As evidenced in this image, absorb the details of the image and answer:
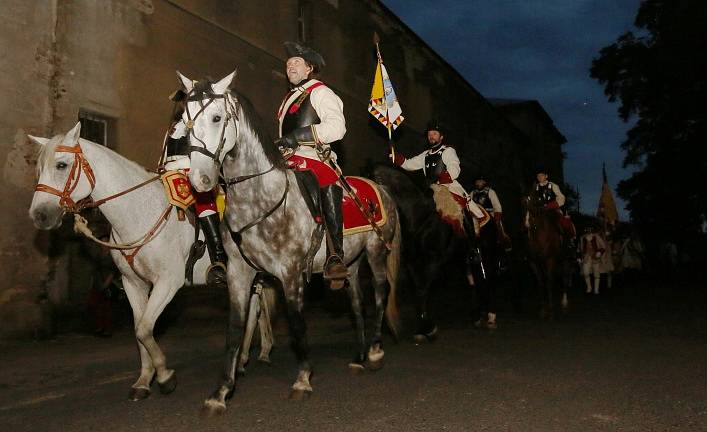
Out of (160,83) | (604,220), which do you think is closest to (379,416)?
(160,83)

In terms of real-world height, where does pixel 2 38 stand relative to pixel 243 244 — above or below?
above

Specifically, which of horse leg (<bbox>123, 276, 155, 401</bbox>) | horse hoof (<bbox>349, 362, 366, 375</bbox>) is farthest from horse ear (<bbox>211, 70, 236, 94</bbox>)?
horse hoof (<bbox>349, 362, 366, 375</bbox>)

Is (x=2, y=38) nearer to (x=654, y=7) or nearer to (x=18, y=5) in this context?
(x=18, y=5)

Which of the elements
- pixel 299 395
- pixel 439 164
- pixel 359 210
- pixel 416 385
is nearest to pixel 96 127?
pixel 439 164

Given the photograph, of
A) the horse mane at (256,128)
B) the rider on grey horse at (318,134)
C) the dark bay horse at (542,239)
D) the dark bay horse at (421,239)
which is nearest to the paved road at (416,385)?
the dark bay horse at (421,239)

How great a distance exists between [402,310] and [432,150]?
18.6 feet

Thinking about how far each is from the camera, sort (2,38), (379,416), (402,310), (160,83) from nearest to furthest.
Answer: (379,416) → (2,38) → (160,83) → (402,310)

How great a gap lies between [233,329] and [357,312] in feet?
6.60

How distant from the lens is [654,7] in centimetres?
3303

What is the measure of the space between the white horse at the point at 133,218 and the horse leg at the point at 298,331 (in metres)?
0.43

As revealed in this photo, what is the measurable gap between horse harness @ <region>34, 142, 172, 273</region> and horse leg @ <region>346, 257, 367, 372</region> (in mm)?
2224

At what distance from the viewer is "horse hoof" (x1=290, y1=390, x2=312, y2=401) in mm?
5254

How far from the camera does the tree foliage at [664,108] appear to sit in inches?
1199

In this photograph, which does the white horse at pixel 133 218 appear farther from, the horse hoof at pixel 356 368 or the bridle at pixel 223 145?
the horse hoof at pixel 356 368
